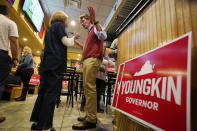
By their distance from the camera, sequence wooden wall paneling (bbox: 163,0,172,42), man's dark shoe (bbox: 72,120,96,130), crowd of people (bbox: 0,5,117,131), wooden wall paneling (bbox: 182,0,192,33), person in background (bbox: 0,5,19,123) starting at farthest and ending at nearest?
1. person in background (bbox: 0,5,19,123)
2. man's dark shoe (bbox: 72,120,96,130)
3. crowd of people (bbox: 0,5,117,131)
4. wooden wall paneling (bbox: 163,0,172,42)
5. wooden wall paneling (bbox: 182,0,192,33)

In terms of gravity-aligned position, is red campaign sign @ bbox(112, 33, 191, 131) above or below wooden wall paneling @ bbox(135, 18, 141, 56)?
below

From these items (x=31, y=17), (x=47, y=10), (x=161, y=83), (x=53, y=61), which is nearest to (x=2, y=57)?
(x=53, y=61)

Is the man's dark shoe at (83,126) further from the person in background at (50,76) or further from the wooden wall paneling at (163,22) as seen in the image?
the wooden wall paneling at (163,22)

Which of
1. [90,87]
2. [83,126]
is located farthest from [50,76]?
[83,126]

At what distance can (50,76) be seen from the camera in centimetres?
110

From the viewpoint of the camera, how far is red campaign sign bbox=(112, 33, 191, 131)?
443 mm

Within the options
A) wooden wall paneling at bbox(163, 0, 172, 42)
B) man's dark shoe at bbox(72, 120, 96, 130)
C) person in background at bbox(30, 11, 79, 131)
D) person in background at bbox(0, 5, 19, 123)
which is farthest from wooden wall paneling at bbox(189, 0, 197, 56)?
person in background at bbox(0, 5, 19, 123)

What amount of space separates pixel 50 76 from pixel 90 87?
0.48 meters

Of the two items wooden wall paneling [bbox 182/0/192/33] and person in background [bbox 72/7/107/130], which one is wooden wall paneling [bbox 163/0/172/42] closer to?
wooden wall paneling [bbox 182/0/192/33]

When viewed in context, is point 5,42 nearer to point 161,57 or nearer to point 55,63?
point 55,63

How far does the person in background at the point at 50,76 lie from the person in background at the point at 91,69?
295mm

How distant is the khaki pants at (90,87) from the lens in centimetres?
126

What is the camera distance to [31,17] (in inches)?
138

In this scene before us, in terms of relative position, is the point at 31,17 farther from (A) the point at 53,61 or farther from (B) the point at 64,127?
(B) the point at 64,127
